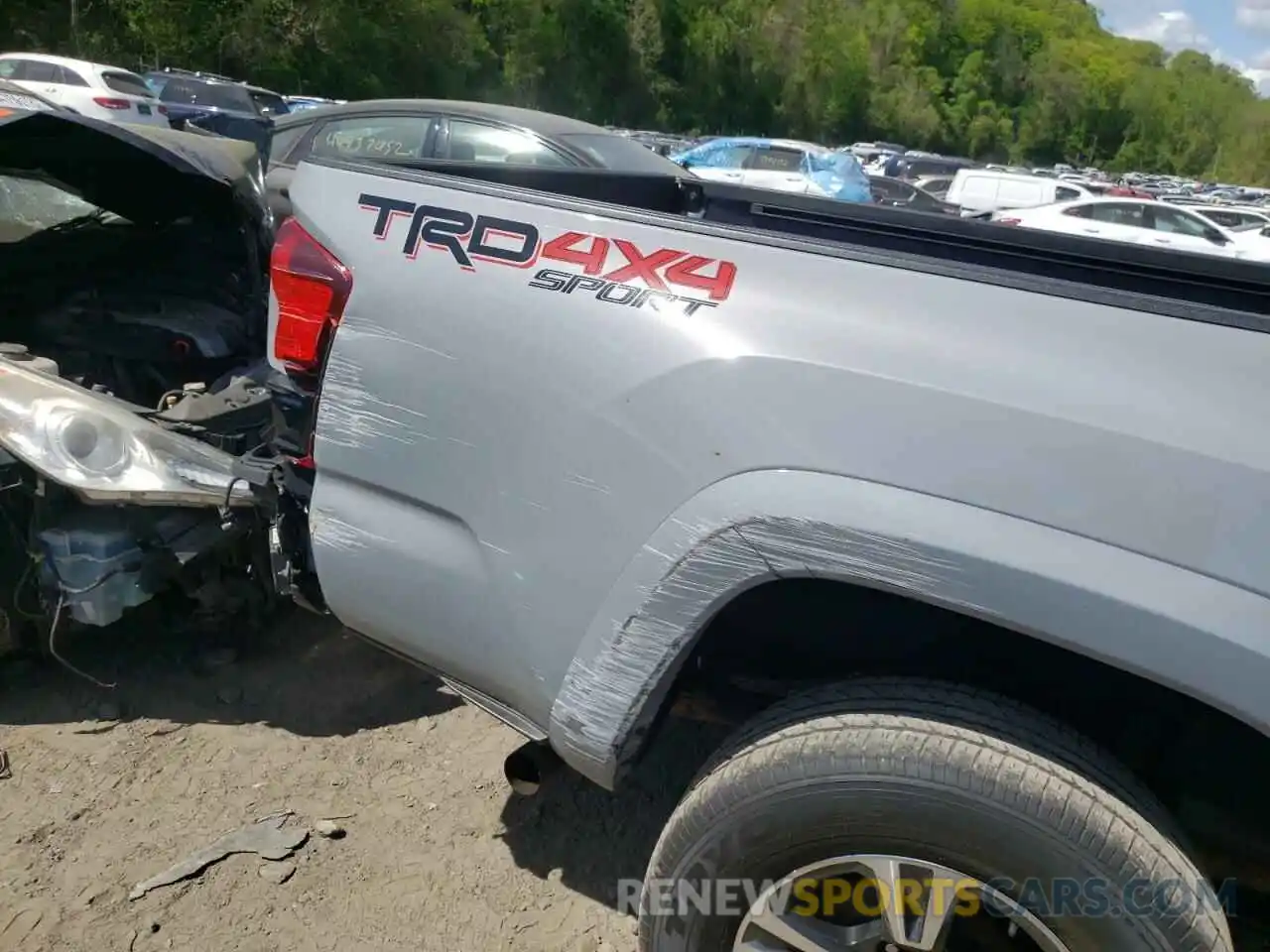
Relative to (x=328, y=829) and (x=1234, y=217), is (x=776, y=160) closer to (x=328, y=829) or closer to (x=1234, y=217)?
(x=1234, y=217)

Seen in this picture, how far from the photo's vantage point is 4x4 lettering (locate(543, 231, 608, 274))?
1881 mm

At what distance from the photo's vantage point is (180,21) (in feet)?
106

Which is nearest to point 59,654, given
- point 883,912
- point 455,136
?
point 883,912

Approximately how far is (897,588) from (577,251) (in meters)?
0.82

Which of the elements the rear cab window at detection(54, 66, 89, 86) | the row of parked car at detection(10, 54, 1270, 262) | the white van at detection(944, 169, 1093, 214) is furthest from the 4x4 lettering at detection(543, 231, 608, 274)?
the rear cab window at detection(54, 66, 89, 86)

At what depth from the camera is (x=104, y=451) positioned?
2.95m

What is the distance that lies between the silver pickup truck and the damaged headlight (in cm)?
86

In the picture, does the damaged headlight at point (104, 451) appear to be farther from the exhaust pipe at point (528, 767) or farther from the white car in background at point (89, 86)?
the white car in background at point (89, 86)

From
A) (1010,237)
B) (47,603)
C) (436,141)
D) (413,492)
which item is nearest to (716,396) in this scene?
(413,492)

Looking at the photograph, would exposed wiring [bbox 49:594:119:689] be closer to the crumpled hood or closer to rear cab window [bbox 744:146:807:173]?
the crumpled hood

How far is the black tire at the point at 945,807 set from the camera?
158cm

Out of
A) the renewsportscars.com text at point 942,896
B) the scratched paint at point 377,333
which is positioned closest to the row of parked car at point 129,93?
the scratched paint at point 377,333

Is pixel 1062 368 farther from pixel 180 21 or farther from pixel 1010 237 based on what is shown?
pixel 180 21

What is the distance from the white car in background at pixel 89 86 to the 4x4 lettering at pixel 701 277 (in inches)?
671
